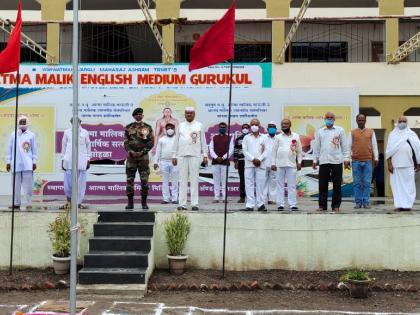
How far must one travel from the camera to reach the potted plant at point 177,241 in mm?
8164

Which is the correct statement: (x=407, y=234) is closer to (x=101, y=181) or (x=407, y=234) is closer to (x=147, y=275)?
(x=147, y=275)

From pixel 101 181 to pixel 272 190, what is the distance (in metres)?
5.19

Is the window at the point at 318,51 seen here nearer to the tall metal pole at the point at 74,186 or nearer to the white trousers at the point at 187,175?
the white trousers at the point at 187,175

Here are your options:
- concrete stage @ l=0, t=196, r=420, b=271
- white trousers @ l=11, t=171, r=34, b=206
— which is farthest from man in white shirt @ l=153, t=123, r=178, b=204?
concrete stage @ l=0, t=196, r=420, b=271

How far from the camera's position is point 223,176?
1210 centimetres

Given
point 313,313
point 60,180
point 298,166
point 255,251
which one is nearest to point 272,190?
point 298,166

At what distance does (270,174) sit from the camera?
10617mm

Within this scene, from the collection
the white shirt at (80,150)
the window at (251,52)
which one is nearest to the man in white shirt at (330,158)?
the white shirt at (80,150)

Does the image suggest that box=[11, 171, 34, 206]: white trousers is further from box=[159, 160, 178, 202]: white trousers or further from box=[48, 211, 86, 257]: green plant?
box=[159, 160, 178, 202]: white trousers

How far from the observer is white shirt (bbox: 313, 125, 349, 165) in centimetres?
916

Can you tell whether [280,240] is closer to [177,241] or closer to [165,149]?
[177,241]

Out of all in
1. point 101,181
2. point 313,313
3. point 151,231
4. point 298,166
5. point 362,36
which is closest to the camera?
point 313,313

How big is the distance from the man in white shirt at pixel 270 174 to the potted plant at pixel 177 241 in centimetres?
219

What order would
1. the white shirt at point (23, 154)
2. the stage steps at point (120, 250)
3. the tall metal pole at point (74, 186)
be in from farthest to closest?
1. the white shirt at point (23, 154)
2. the stage steps at point (120, 250)
3. the tall metal pole at point (74, 186)
